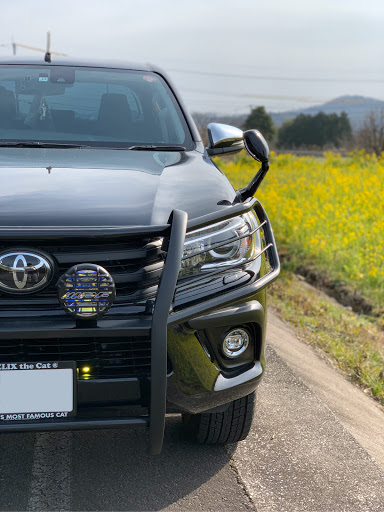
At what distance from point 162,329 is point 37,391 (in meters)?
0.45

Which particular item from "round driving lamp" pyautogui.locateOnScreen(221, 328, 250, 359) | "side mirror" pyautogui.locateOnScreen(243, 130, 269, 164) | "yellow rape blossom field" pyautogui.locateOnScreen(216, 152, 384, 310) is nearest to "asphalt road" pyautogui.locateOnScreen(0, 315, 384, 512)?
"round driving lamp" pyautogui.locateOnScreen(221, 328, 250, 359)

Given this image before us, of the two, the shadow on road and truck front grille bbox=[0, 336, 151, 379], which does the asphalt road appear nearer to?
the shadow on road

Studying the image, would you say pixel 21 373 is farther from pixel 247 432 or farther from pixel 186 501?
pixel 247 432

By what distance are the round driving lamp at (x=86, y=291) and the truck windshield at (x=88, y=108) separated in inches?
49.6

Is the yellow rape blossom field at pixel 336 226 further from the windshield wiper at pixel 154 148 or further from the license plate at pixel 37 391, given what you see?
the license plate at pixel 37 391

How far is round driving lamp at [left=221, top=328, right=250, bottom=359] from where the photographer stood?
246 centimetres

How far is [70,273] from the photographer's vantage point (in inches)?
86.7

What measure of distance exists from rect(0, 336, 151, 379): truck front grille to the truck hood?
39 cm

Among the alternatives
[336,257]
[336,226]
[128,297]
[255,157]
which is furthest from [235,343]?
[336,226]

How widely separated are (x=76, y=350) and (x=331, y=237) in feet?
18.6

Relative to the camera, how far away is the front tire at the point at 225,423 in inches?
111

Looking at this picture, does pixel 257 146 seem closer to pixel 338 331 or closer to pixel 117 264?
pixel 117 264

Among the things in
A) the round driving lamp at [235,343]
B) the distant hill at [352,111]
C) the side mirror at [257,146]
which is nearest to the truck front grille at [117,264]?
the round driving lamp at [235,343]

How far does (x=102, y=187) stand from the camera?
2.60m
